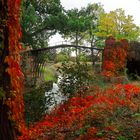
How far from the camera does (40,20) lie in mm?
25391

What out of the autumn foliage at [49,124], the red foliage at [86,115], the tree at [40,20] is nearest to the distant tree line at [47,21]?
the tree at [40,20]

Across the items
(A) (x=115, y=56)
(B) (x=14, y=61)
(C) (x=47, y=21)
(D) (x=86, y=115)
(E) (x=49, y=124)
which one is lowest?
(E) (x=49, y=124)

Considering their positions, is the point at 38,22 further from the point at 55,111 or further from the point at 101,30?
the point at 101,30

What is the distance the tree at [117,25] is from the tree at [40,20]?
1503 cm

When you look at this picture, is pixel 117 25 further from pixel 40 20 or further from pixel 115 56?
pixel 115 56

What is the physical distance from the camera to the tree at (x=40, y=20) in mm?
23156

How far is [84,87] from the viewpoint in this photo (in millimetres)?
15914

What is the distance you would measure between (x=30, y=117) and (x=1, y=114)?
4.33 m

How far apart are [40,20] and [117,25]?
16800 mm

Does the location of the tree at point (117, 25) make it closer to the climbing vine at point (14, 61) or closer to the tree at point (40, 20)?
the tree at point (40, 20)

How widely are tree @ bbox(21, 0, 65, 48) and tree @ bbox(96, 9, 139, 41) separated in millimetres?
15033

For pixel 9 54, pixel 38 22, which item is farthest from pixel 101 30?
pixel 9 54

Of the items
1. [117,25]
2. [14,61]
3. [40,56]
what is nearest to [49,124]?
[14,61]

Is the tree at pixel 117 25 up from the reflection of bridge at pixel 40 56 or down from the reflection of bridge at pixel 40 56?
up
